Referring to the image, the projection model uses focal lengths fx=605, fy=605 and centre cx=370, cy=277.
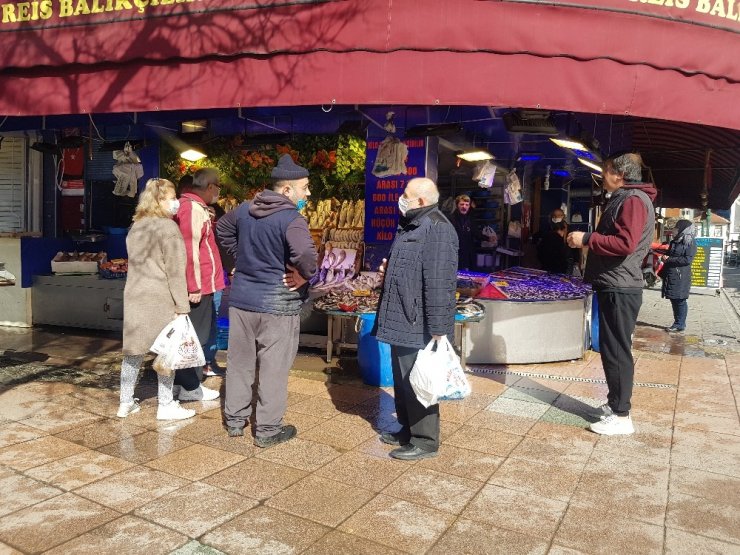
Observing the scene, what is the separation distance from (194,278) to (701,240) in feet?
55.5

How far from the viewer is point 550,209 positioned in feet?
50.2

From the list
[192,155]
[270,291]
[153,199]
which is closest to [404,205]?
[270,291]

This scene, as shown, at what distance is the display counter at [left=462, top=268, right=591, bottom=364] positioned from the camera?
22.9 feet

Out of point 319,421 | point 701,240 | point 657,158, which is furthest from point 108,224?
point 701,240

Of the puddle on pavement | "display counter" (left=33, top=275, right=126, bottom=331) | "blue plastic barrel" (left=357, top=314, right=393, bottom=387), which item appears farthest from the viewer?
"display counter" (left=33, top=275, right=126, bottom=331)

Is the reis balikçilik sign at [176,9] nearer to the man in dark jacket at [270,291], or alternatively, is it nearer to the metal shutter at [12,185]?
the man in dark jacket at [270,291]

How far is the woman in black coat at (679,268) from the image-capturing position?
33.6 ft

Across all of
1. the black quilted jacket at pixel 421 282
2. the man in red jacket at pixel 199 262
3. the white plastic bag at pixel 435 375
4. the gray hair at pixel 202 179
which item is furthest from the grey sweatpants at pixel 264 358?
the gray hair at pixel 202 179

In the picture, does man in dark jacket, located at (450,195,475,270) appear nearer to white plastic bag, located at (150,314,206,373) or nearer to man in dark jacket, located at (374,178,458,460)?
man in dark jacket, located at (374,178,458,460)

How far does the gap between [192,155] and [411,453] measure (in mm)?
7104

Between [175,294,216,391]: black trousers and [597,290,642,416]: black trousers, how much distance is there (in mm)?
3343

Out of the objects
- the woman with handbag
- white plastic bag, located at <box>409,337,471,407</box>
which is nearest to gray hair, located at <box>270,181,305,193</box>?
the woman with handbag

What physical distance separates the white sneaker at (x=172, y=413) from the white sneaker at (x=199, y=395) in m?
0.43

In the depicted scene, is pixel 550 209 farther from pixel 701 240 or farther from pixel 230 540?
pixel 230 540
